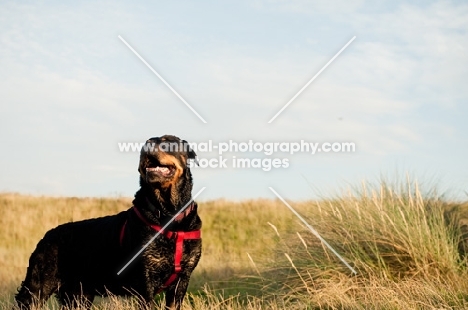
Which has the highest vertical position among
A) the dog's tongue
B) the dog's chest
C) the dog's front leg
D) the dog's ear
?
the dog's ear

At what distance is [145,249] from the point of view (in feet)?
18.9

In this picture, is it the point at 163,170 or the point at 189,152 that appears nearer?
the point at 163,170

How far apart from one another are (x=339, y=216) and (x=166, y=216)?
124 inches

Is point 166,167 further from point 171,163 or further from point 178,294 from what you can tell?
point 178,294

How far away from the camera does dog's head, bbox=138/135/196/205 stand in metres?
5.52

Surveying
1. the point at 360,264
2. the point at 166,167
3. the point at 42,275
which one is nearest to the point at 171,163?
the point at 166,167

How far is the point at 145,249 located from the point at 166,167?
78cm

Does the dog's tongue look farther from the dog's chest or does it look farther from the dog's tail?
the dog's tail

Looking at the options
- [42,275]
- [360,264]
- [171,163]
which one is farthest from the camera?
[360,264]

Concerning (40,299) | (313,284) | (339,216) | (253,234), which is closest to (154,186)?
(40,299)

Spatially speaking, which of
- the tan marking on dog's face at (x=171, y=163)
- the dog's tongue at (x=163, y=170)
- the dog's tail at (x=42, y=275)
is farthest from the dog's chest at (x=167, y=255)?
the dog's tail at (x=42, y=275)

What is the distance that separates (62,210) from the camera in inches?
618

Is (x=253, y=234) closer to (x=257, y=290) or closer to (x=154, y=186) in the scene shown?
(x=257, y=290)

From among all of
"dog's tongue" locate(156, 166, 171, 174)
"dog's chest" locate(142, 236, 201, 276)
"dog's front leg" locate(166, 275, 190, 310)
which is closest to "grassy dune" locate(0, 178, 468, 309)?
"dog's front leg" locate(166, 275, 190, 310)
